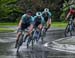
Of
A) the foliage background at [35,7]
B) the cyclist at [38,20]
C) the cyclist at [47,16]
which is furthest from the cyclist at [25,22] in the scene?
the foliage background at [35,7]

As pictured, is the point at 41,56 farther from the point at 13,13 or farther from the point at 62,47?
the point at 13,13

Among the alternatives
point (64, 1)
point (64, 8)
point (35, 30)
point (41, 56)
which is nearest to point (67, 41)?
point (35, 30)

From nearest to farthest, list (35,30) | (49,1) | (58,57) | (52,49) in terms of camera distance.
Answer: (58,57)
(52,49)
(35,30)
(49,1)

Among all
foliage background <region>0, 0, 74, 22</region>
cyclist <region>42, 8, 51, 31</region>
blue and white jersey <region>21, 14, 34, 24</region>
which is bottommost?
foliage background <region>0, 0, 74, 22</region>

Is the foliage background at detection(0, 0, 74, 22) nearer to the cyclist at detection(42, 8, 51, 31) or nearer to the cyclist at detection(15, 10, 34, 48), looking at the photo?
the cyclist at detection(42, 8, 51, 31)

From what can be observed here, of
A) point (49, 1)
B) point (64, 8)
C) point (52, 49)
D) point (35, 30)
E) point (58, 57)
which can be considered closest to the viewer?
point (58, 57)

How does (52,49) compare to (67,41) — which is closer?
(52,49)

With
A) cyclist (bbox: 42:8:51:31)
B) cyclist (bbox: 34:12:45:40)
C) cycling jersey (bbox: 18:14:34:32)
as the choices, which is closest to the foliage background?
cyclist (bbox: 42:8:51:31)

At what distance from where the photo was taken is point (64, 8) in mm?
48719

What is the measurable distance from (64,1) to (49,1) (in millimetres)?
2082

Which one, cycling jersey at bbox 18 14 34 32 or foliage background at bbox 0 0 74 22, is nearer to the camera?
cycling jersey at bbox 18 14 34 32

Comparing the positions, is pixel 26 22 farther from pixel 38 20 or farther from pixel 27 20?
pixel 38 20

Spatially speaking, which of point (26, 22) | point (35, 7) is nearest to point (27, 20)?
point (26, 22)

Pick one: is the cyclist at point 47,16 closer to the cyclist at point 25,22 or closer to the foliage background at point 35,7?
the cyclist at point 25,22
